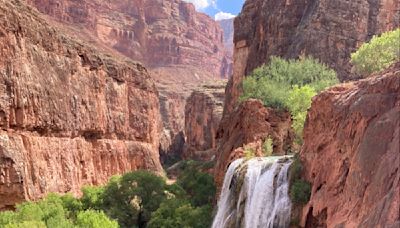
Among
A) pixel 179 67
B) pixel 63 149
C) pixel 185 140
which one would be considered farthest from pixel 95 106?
pixel 179 67

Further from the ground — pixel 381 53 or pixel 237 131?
pixel 381 53

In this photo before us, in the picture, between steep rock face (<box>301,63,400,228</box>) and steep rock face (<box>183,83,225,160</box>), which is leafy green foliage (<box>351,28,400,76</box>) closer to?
steep rock face (<box>301,63,400,228</box>)

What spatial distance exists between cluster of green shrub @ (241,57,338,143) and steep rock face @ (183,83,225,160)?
4577 cm

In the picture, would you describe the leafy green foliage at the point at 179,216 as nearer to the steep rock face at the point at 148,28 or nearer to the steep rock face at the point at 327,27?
the steep rock face at the point at 327,27

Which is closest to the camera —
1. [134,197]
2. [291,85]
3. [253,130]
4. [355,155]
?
[355,155]

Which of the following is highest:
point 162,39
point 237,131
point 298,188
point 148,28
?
point 148,28

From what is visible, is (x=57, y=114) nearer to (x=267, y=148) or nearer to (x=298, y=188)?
(x=267, y=148)

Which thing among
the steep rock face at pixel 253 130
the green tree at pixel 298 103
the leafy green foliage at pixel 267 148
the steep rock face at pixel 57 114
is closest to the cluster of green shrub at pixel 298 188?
the leafy green foliage at pixel 267 148

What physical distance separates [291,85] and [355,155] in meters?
30.4

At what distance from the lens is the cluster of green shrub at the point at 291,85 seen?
3498cm

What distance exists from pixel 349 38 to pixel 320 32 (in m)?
3.57

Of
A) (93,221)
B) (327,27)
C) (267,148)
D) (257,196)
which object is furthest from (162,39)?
(257,196)

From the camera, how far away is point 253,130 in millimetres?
32688

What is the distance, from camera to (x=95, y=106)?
184ft
